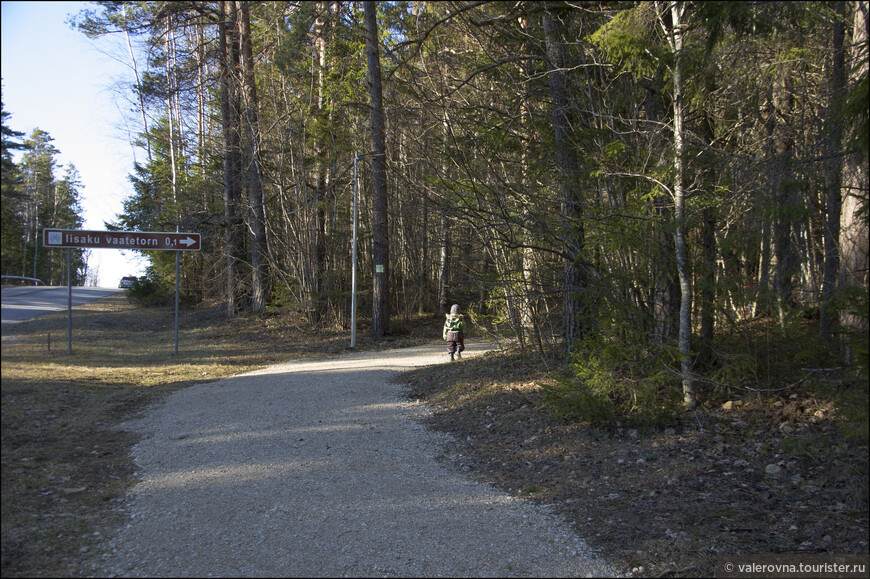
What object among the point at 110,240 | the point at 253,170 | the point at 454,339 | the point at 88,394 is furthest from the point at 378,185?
the point at 88,394

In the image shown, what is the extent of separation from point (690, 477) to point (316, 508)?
3396mm

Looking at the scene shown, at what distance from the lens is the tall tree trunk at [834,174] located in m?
5.38

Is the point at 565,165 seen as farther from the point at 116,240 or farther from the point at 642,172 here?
the point at 116,240

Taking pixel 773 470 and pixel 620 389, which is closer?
pixel 773 470

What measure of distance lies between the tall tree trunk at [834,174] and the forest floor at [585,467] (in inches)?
44.7

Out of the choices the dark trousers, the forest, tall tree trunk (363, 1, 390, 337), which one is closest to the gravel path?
the forest

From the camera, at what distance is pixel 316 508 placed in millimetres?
4527

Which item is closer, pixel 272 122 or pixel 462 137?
pixel 462 137

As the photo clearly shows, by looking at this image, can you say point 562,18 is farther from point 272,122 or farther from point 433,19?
point 272,122

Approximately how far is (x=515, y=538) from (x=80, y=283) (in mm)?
60113

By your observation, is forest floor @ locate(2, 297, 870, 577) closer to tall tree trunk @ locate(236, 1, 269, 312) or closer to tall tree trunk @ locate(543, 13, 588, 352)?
tall tree trunk @ locate(543, 13, 588, 352)

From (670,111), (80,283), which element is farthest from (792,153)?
(80,283)

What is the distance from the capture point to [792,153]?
5863 millimetres

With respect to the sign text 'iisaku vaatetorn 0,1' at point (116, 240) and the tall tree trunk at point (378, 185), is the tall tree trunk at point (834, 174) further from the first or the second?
the sign text 'iisaku vaatetorn 0,1' at point (116, 240)
